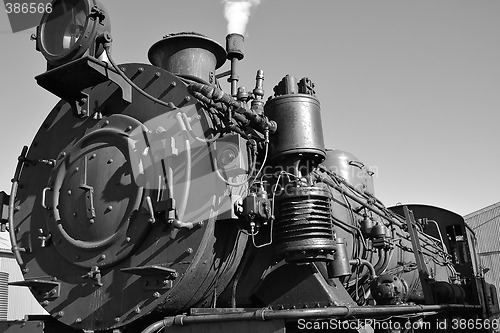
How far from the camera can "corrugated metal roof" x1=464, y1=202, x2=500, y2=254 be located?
26.2 meters

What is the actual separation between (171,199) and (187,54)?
148 centimetres

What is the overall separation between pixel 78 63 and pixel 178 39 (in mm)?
972

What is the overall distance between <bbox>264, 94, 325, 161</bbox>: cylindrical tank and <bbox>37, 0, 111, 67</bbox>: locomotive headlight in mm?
1408

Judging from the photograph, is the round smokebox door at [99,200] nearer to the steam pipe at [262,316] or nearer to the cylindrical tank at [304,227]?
the steam pipe at [262,316]

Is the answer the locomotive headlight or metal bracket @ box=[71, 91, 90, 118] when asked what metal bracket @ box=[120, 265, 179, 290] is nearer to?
metal bracket @ box=[71, 91, 90, 118]

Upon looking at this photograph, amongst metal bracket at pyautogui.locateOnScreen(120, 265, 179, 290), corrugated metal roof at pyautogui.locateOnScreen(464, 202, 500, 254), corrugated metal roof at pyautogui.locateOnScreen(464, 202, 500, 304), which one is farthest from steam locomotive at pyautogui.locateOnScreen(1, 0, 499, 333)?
corrugated metal roof at pyautogui.locateOnScreen(464, 202, 500, 254)

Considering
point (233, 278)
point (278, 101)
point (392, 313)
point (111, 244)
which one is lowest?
point (392, 313)

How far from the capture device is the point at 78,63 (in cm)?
360

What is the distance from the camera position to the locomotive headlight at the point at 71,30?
12.0 feet

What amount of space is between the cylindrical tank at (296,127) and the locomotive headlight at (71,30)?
141 centimetres

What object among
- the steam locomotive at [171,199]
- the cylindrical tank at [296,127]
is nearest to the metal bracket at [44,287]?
the steam locomotive at [171,199]

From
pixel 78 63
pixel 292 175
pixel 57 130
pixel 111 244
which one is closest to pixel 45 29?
pixel 78 63

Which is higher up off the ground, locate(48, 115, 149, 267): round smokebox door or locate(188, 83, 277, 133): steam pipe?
locate(188, 83, 277, 133): steam pipe

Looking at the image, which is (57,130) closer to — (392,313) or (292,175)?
(292,175)
